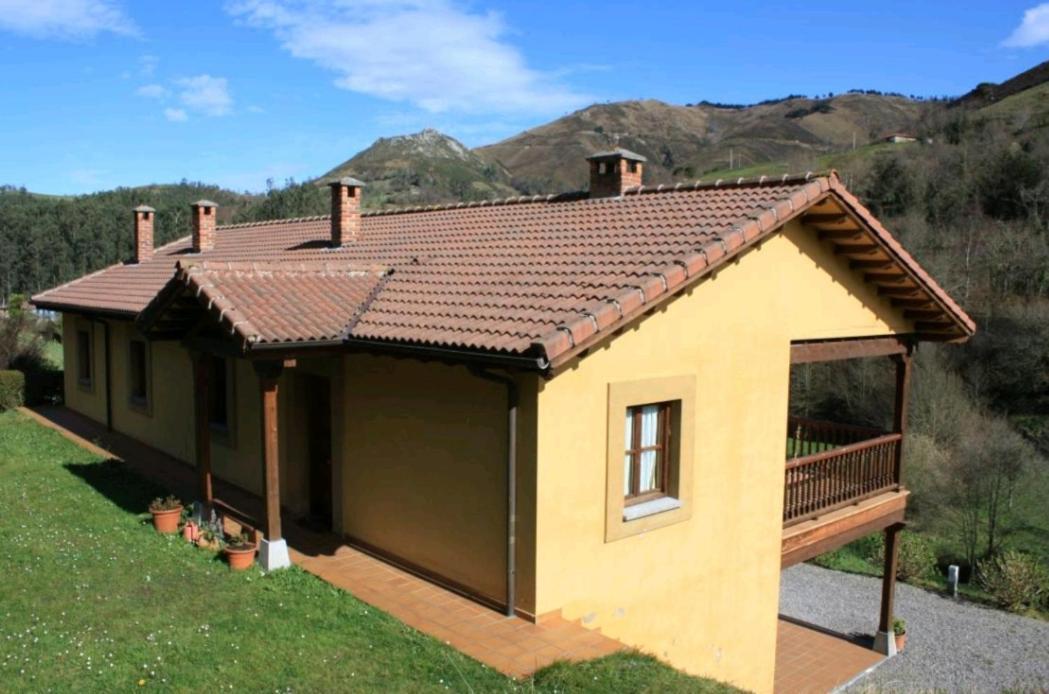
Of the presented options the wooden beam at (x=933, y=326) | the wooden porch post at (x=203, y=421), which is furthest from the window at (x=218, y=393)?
the wooden beam at (x=933, y=326)

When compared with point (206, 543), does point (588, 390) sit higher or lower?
higher

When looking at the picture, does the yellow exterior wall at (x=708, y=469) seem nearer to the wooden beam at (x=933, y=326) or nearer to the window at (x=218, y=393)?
the wooden beam at (x=933, y=326)

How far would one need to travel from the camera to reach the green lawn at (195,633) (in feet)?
21.3

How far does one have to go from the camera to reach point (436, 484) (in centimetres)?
870

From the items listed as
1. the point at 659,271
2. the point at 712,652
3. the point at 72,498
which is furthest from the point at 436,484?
the point at 72,498

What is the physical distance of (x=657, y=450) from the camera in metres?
9.02

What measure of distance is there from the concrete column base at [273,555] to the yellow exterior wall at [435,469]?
1083 millimetres

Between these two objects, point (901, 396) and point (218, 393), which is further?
point (218, 393)

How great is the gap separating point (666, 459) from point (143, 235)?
16646 millimetres

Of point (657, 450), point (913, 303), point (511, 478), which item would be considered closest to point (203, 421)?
point (511, 478)

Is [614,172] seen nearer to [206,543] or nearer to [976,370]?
[206,543]

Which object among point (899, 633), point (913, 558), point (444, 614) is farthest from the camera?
point (913, 558)

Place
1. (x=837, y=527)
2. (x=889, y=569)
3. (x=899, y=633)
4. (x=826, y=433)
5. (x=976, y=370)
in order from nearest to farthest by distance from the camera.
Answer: (x=837, y=527), (x=826, y=433), (x=889, y=569), (x=899, y=633), (x=976, y=370)

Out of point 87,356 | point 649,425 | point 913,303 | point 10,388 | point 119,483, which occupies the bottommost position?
point 119,483
